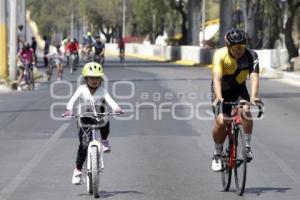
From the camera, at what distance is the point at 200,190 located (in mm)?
10305

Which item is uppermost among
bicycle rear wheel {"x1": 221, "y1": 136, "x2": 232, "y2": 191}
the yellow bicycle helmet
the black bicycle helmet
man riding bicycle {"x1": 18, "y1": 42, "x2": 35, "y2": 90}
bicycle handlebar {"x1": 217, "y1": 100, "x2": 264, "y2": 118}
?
the black bicycle helmet

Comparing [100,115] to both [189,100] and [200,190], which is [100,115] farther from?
[189,100]

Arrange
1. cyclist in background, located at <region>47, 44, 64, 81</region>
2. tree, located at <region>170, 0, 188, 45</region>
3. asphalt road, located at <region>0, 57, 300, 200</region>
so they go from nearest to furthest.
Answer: asphalt road, located at <region>0, 57, 300, 200</region>, cyclist in background, located at <region>47, 44, 64, 81</region>, tree, located at <region>170, 0, 188, 45</region>

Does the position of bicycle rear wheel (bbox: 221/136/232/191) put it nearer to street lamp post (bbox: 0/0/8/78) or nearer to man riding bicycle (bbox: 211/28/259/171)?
man riding bicycle (bbox: 211/28/259/171)

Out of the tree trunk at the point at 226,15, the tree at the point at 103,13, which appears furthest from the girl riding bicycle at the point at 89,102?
the tree at the point at 103,13

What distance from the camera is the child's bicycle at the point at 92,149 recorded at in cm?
970

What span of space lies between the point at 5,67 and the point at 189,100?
10.8m

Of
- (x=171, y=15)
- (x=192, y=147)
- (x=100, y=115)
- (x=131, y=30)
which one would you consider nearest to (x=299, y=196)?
(x=100, y=115)

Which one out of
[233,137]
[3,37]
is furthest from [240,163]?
[3,37]

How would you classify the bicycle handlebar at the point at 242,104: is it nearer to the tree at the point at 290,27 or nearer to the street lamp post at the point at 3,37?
the street lamp post at the point at 3,37

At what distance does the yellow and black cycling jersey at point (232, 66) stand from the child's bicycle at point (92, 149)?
4.49 ft

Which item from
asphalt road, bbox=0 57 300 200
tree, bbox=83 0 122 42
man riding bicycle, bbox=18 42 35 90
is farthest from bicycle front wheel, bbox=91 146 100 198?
tree, bbox=83 0 122 42

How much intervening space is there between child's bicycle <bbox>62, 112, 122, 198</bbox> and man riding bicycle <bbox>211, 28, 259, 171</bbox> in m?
1.28

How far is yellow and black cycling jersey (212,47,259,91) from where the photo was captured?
1009cm
